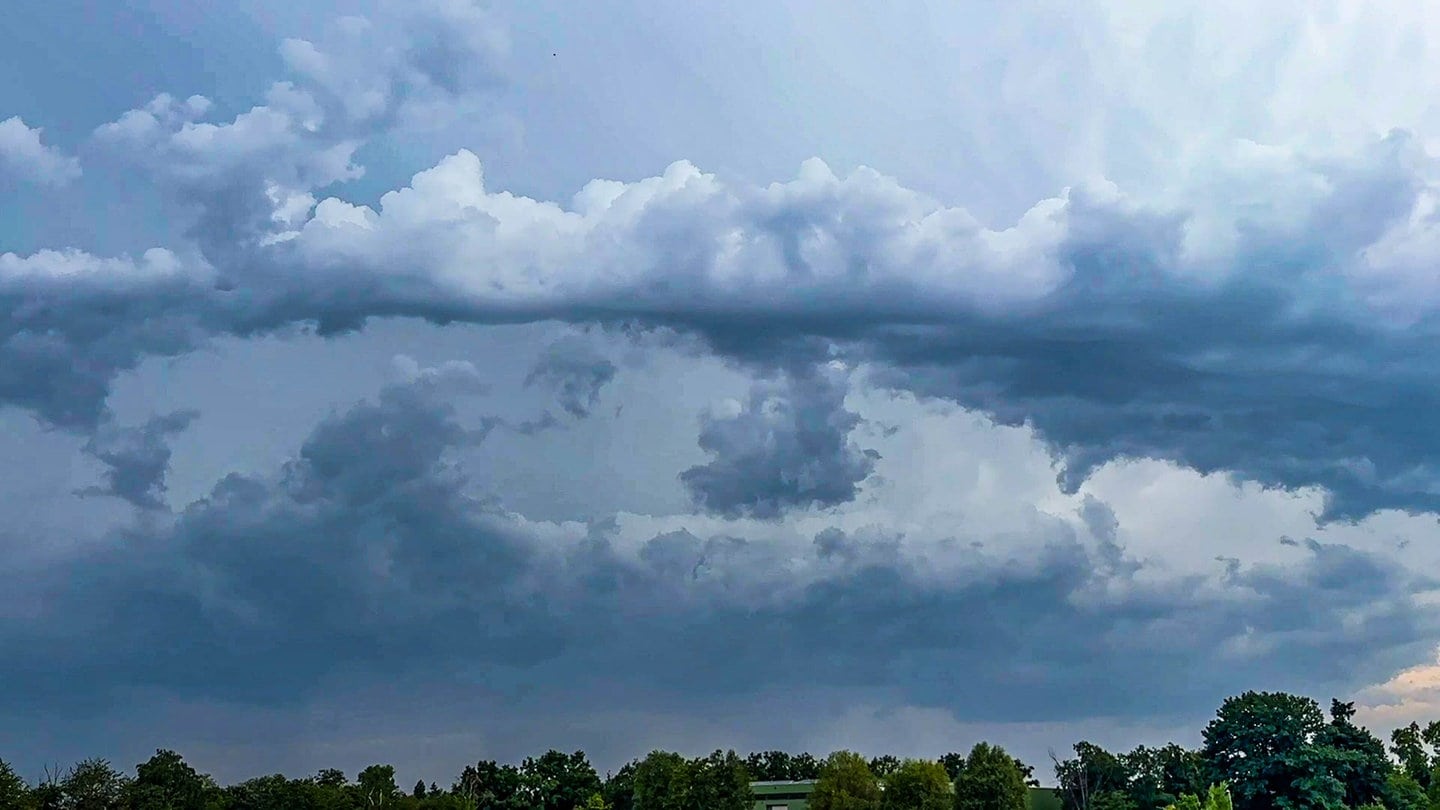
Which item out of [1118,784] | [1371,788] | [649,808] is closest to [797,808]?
[649,808]

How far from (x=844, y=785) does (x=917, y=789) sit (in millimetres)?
7453

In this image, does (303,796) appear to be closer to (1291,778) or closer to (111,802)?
(111,802)

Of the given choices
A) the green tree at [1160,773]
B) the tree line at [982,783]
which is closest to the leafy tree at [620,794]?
the tree line at [982,783]

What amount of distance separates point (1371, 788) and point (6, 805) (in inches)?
4098

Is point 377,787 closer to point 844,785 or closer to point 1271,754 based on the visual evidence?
point 844,785

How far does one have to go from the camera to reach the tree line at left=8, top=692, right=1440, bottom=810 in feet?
378

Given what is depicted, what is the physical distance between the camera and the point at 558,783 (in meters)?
144

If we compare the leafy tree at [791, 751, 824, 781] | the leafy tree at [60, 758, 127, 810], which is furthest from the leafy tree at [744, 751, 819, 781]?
the leafy tree at [60, 758, 127, 810]

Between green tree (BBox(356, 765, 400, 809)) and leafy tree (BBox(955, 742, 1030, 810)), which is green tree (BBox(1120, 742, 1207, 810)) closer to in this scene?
leafy tree (BBox(955, 742, 1030, 810))

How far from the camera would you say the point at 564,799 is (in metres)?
144

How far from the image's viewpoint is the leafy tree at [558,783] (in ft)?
471

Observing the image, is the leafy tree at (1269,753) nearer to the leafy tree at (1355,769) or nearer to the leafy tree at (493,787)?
the leafy tree at (1355,769)

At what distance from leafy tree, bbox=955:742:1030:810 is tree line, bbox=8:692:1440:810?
0.30ft

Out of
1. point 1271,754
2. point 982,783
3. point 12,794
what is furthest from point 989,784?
point 12,794
